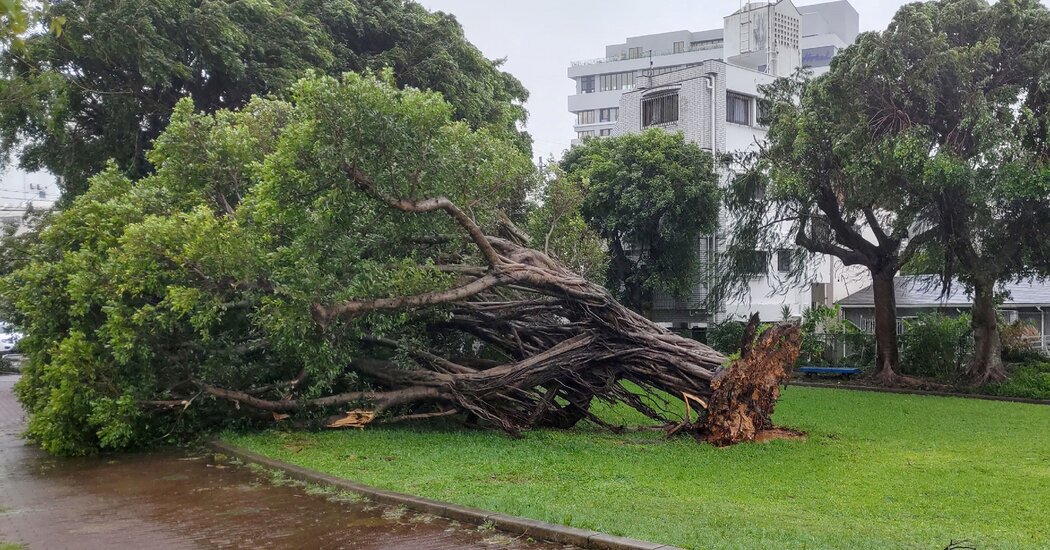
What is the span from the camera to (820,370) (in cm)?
2531

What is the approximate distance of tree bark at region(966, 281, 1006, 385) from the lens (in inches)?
824

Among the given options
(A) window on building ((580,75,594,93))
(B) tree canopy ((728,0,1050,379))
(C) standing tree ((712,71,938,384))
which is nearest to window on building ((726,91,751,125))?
(C) standing tree ((712,71,938,384))

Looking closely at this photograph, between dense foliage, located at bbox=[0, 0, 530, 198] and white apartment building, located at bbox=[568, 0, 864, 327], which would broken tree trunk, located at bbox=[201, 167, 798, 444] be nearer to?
dense foliage, located at bbox=[0, 0, 530, 198]

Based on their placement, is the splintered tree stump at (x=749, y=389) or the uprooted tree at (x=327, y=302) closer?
the uprooted tree at (x=327, y=302)

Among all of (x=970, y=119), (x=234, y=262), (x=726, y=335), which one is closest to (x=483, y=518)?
(x=234, y=262)

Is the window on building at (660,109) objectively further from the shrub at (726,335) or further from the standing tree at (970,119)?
the standing tree at (970,119)

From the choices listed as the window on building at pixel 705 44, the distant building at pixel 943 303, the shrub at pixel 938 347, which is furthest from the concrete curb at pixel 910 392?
the window on building at pixel 705 44

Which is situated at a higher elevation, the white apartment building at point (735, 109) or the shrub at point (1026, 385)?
the white apartment building at point (735, 109)

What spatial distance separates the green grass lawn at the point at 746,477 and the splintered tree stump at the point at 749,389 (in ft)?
1.16

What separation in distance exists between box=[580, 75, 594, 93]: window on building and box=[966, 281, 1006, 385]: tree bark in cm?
4866

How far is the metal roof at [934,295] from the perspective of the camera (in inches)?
1104

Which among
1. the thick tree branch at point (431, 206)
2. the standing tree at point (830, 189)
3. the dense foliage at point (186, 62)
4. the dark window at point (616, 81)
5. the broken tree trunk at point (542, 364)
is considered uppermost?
the dark window at point (616, 81)

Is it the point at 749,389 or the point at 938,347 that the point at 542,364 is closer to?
Answer: the point at 749,389

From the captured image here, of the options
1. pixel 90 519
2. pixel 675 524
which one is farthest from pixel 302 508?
pixel 675 524
